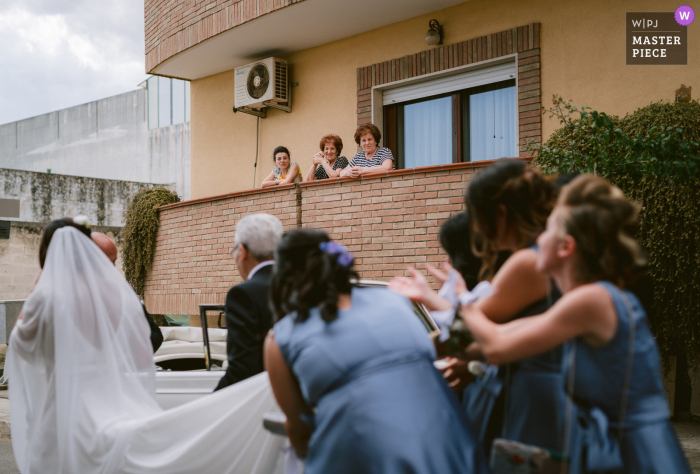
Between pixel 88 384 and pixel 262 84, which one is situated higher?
pixel 262 84

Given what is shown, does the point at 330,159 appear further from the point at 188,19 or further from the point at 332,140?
the point at 188,19

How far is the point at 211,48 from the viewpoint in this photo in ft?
42.5

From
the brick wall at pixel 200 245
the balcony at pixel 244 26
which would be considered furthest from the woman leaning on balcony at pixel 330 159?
the balcony at pixel 244 26

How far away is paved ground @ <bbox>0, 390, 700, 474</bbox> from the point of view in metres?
6.16

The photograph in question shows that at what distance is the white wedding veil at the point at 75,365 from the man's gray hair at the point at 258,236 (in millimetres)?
931

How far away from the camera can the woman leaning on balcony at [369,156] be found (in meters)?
9.32

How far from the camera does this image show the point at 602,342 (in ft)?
6.49

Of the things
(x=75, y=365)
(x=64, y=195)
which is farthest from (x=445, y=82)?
(x=64, y=195)

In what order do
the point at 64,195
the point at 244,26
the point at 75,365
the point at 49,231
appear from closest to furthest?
the point at 75,365
the point at 49,231
the point at 244,26
the point at 64,195

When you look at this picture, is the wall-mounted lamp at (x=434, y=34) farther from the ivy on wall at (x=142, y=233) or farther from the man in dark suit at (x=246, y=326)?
the man in dark suit at (x=246, y=326)

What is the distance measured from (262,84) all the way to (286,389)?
11250 mm

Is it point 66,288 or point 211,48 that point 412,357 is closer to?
point 66,288

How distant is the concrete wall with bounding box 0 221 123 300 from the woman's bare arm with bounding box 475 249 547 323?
1955 cm

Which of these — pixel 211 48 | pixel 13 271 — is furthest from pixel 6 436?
pixel 13 271
